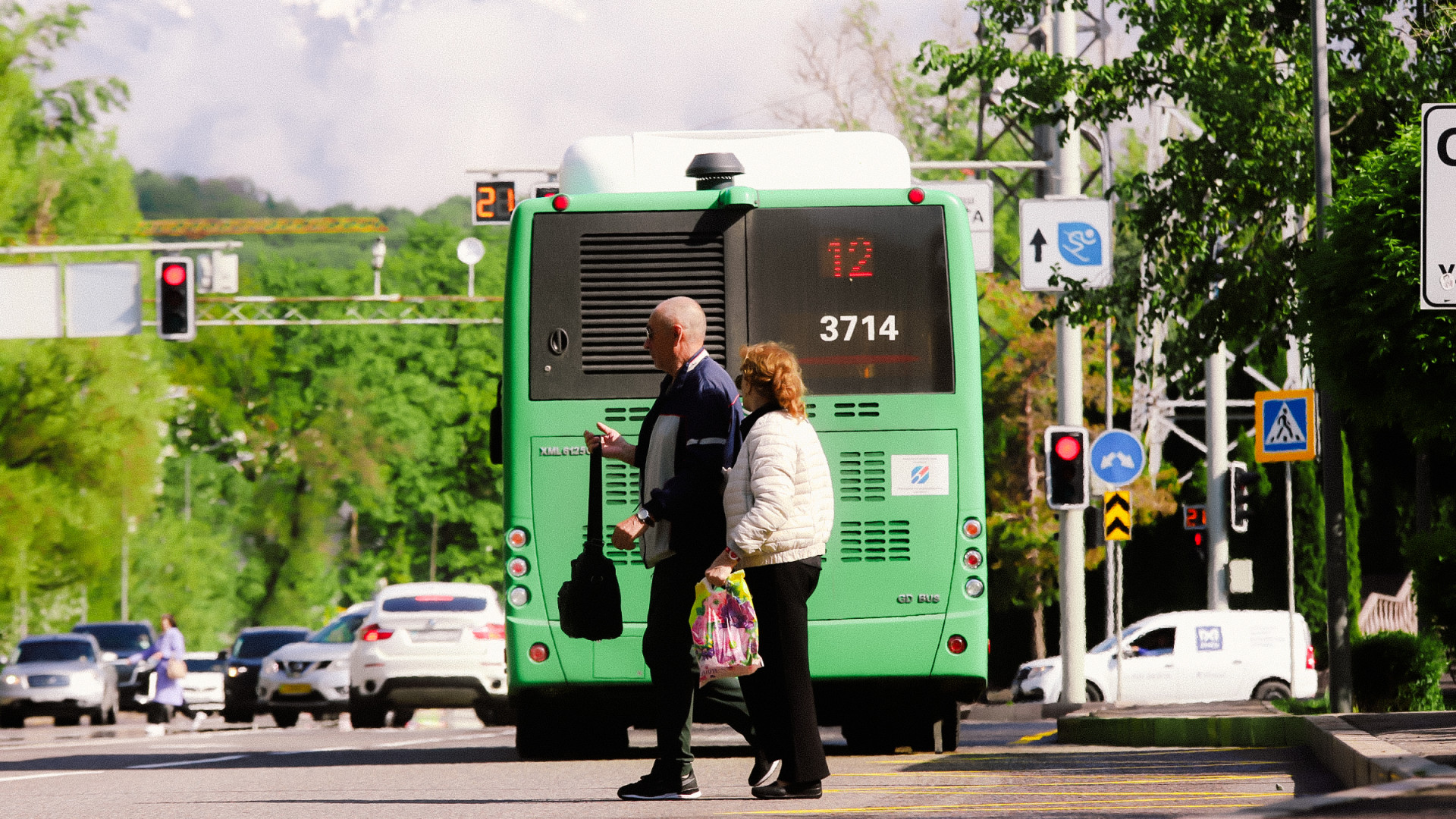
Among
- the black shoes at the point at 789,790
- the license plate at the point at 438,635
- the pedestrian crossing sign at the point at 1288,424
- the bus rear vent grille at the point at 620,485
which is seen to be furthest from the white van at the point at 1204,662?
the black shoes at the point at 789,790

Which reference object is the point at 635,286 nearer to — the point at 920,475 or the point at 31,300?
the point at 920,475

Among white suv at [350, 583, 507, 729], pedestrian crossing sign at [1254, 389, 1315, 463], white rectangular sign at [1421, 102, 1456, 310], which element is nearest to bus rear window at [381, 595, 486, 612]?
white suv at [350, 583, 507, 729]

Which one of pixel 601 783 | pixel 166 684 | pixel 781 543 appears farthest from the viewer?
pixel 166 684

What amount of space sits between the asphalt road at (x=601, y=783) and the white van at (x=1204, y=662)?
54.0ft

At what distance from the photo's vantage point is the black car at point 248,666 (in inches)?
1400

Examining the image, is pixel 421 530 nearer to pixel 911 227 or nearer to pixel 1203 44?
pixel 1203 44

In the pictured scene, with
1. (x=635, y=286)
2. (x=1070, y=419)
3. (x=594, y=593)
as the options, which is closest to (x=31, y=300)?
(x=1070, y=419)

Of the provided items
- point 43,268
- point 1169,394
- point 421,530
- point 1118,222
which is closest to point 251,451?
point 421,530

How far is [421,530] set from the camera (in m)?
71.6

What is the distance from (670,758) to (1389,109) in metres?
10.2

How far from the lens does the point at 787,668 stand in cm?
933

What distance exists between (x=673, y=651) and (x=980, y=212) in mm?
16378

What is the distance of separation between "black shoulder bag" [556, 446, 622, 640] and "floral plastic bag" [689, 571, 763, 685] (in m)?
0.56

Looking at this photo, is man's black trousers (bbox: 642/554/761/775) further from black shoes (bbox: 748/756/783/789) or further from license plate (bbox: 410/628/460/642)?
license plate (bbox: 410/628/460/642)
